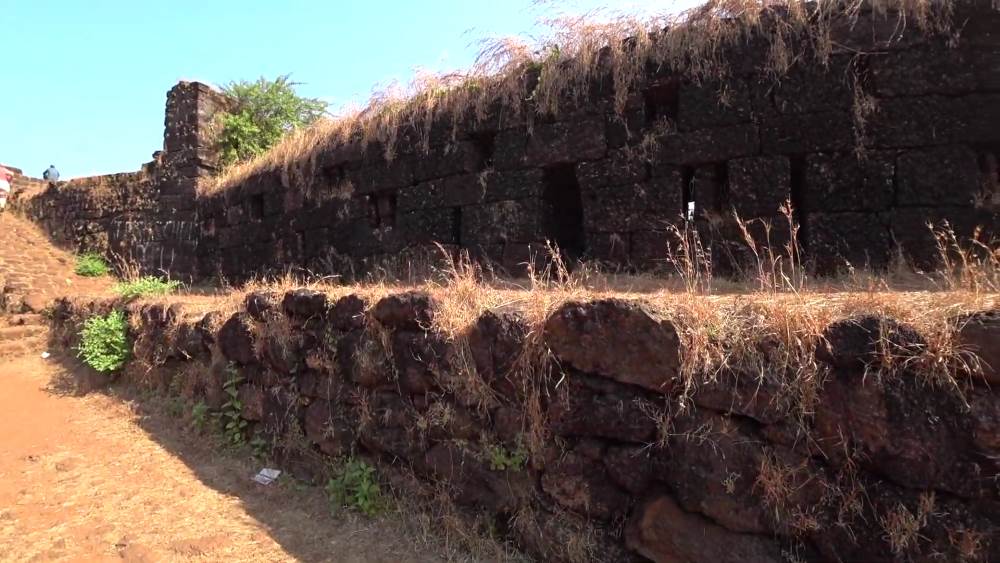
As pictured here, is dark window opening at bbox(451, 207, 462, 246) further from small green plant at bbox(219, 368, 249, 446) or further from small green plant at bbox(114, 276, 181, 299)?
small green plant at bbox(114, 276, 181, 299)

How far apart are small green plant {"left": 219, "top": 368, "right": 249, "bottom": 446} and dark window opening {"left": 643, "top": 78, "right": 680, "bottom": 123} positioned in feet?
15.0

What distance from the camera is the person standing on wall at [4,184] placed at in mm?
14461

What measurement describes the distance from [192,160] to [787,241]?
10.6 meters

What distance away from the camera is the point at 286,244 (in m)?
8.78

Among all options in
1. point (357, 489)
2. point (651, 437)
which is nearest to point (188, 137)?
point (357, 489)

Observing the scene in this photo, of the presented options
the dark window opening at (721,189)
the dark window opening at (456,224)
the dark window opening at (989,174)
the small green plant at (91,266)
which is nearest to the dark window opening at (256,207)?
the dark window opening at (456,224)

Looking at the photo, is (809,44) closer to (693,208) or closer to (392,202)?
(693,208)

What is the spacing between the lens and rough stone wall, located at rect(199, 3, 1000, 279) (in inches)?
177

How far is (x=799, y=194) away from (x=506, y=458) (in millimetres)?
3511

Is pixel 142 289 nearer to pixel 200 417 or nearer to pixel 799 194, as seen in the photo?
pixel 200 417

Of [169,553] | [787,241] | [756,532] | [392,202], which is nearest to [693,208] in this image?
[787,241]

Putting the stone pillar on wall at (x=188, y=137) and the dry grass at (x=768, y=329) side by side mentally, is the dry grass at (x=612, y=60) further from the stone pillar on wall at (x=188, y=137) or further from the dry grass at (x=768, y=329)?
the stone pillar on wall at (x=188, y=137)

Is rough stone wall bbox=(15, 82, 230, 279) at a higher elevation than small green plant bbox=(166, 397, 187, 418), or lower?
higher

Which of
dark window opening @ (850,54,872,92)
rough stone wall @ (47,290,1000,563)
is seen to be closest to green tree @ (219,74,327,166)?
rough stone wall @ (47,290,1000,563)
